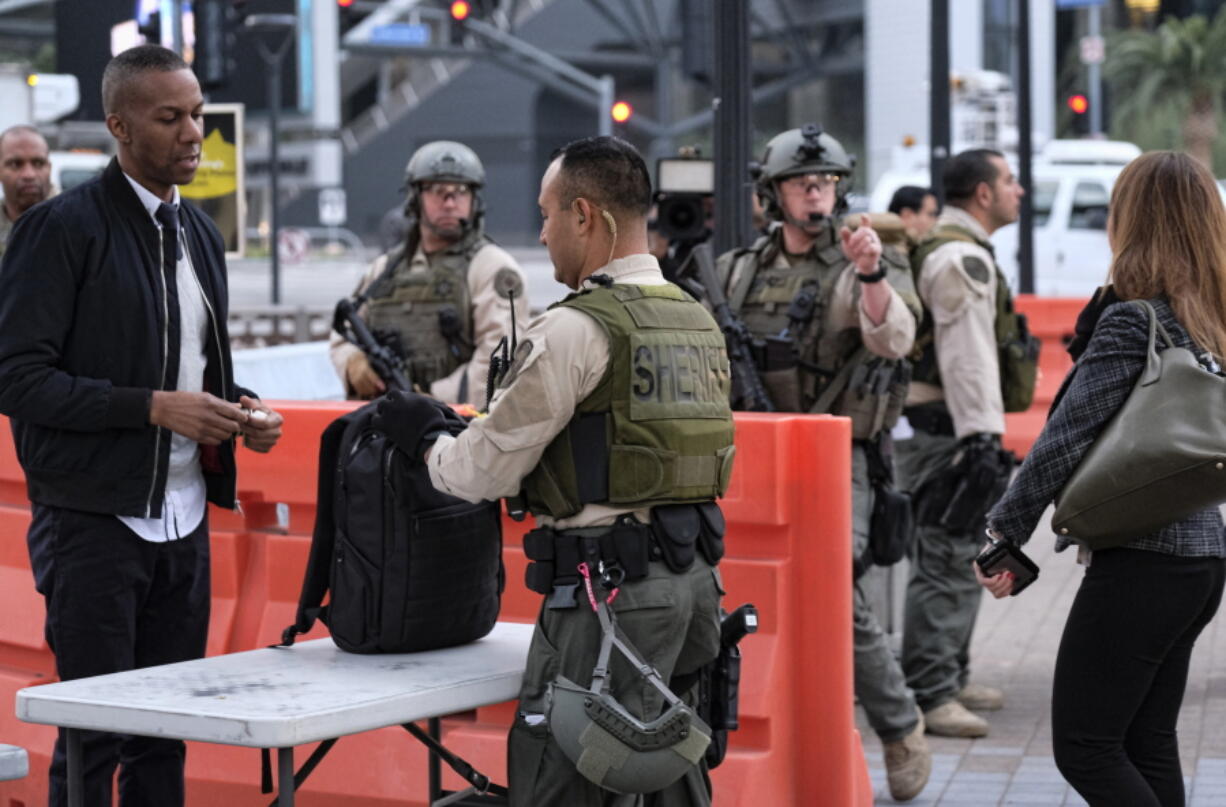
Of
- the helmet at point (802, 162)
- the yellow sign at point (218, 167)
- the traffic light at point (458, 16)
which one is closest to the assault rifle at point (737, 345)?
the helmet at point (802, 162)

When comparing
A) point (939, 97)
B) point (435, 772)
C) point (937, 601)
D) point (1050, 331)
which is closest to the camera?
point (435, 772)

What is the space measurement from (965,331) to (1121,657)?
293cm

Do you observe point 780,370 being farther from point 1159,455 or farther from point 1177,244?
point 1159,455

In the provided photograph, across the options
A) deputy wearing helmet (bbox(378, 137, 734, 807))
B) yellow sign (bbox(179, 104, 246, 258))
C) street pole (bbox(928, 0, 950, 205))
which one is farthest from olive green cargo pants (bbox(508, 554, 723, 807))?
street pole (bbox(928, 0, 950, 205))

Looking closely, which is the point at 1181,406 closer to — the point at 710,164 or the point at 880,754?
the point at 880,754

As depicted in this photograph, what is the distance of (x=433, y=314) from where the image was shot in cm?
755

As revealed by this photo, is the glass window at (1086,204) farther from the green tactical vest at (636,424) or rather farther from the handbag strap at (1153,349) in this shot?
the green tactical vest at (636,424)

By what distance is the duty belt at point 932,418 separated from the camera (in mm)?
7434

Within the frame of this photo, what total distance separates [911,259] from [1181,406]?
10.6 ft

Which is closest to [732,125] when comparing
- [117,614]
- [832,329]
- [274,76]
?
[832,329]

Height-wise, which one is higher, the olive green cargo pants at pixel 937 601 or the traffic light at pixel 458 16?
the traffic light at pixel 458 16

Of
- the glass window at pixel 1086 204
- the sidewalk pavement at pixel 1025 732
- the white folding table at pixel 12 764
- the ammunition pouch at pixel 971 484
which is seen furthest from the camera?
the glass window at pixel 1086 204

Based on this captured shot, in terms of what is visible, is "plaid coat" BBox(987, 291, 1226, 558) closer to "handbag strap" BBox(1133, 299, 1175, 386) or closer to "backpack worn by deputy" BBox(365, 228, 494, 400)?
"handbag strap" BBox(1133, 299, 1175, 386)

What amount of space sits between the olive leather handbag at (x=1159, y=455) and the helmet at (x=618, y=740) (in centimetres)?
110
